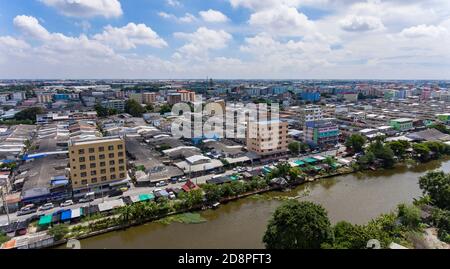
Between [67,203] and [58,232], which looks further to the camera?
[67,203]

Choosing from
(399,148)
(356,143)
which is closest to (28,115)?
(356,143)

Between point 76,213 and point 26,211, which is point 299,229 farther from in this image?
point 26,211

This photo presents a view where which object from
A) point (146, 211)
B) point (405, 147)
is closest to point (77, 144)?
point (146, 211)

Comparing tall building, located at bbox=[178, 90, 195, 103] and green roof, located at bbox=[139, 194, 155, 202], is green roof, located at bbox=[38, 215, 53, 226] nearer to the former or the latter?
green roof, located at bbox=[139, 194, 155, 202]

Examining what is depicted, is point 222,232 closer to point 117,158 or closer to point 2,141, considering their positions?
point 117,158

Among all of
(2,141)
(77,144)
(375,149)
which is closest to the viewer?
(77,144)

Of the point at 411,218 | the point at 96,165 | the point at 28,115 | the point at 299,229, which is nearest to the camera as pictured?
the point at 299,229
